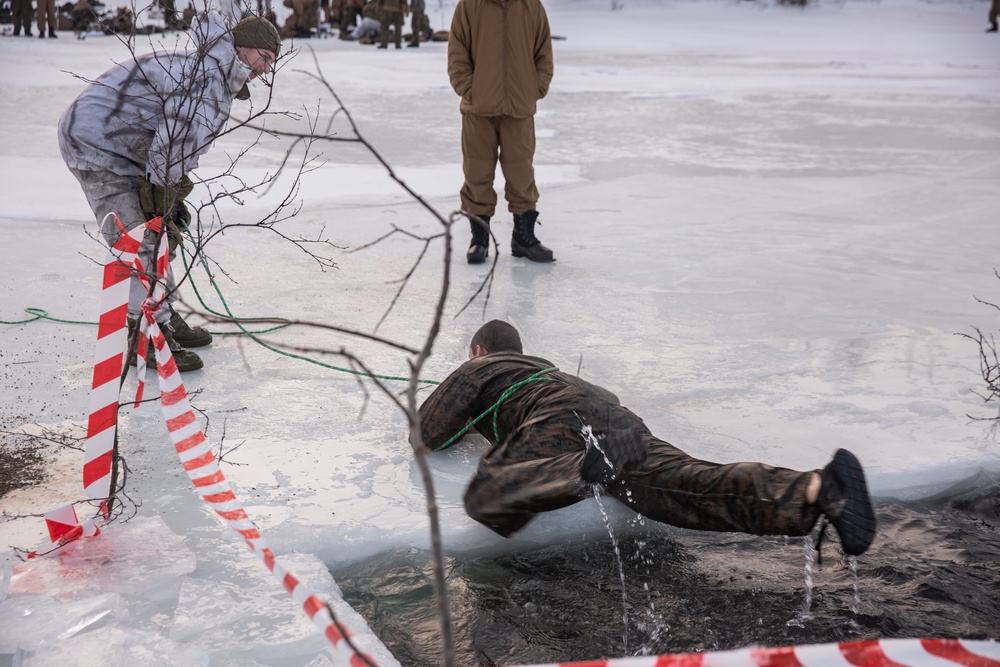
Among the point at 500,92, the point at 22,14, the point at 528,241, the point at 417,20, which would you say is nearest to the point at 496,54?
the point at 500,92

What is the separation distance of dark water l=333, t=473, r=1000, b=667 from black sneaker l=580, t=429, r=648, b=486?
34cm

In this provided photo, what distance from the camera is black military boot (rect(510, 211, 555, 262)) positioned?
5.61 metres

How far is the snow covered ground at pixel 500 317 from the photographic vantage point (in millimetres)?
2525

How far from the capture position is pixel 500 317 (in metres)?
4.65

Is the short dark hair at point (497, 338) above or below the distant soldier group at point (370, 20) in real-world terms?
below

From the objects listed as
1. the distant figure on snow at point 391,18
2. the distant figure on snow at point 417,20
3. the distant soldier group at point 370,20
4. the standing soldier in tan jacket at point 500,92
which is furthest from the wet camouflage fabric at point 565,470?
the distant figure on snow at point 417,20

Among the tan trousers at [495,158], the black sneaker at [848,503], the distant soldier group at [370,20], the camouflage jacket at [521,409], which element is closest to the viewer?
the black sneaker at [848,503]

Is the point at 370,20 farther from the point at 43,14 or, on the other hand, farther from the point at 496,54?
the point at 496,54

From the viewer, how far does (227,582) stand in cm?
249

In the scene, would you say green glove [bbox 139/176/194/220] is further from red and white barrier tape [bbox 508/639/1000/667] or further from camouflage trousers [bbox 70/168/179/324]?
red and white barrier tape [bbox 508/639/1000/667]

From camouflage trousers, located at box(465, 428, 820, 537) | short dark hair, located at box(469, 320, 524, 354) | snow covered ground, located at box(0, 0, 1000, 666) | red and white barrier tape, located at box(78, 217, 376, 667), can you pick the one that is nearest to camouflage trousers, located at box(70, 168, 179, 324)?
snow covered ground, located at box(0, 0, 1000, 666)

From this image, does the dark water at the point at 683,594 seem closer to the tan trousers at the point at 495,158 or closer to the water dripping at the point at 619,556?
the water dripping at the point at 619,556

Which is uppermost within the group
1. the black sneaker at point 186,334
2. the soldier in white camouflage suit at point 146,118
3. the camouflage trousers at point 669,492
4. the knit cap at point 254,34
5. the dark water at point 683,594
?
the knit cap at point 254,34

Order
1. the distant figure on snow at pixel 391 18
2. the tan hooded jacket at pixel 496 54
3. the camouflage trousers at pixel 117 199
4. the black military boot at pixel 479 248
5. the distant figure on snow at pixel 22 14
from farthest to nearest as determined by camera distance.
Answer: the distant figure on snow at pixel 391 18 → the distant figure on snow at pixel 22 14 → the black military boot at pixel 479 248 → the tan hooded jacket at pixel 496 54 → the camouflage trousers at pixel 117 199
